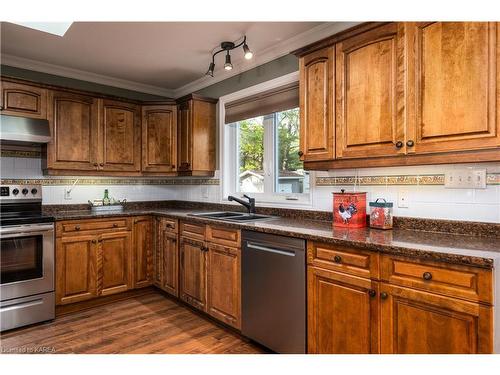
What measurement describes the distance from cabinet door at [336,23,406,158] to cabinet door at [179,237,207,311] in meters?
1.48

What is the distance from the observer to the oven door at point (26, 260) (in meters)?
2.59

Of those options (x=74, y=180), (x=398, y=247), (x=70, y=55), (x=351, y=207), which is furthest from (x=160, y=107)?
(x=398, y=247)

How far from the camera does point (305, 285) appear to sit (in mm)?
1913

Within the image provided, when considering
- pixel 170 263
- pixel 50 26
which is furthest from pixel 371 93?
pixel 50 26

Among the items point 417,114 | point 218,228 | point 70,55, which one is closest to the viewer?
point 417,114

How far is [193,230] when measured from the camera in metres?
2.87

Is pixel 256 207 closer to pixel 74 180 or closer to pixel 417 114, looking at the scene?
pixel 417 114

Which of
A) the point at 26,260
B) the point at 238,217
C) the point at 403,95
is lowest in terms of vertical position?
the point at 26,260

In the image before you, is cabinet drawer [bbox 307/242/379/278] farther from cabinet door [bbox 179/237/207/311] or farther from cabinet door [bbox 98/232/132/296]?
cabinet door [bbox 98/232/132/296]

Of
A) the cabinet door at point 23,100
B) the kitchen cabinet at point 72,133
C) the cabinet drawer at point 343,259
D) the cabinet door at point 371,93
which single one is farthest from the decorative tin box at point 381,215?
the cabinet door at point 23,100

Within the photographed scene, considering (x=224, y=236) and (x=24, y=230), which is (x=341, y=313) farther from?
(x=24, y=230)

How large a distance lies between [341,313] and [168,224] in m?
2.01

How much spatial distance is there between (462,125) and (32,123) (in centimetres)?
332

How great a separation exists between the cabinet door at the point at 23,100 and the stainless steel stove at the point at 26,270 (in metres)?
0.78
